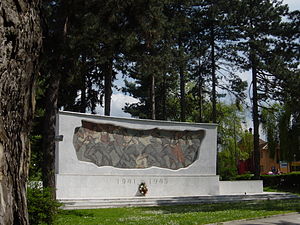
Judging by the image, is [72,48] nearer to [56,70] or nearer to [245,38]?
[56,70]

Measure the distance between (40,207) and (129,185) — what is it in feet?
38.8

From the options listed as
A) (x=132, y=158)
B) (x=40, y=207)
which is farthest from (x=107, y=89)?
(x=40, y=207)

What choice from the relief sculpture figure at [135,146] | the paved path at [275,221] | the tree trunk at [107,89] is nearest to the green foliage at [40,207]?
the paved path at [275,221]

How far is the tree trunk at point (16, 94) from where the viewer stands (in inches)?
94.2

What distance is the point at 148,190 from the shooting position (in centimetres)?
2252

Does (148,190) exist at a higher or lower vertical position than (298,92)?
lower

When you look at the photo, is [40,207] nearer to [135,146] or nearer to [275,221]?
[275,221]

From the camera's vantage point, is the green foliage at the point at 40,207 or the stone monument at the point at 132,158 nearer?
the green foliage at the point at 40,207

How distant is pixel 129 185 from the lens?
21.9 metres

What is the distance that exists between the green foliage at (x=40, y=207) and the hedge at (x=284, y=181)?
26.9 meters

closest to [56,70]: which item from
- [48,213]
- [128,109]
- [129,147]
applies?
[48,213]

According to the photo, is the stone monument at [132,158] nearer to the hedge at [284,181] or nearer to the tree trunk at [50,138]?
the tree trunk at [50,138]

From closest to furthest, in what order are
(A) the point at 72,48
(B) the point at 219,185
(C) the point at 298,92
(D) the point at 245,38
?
1. (A) the point at 72,48
2. (B) the point at 219,185
3. (C) the point at 298,92
4. (D) the point at 245,38

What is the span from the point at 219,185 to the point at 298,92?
945cm
